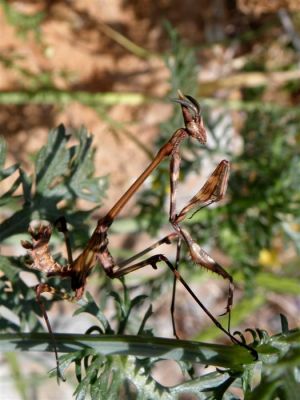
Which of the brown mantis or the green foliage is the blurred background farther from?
the brown mantis

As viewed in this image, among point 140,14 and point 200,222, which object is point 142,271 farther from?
point 140,14

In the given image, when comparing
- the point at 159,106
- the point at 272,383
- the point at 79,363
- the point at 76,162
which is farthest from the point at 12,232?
the point at 159,106

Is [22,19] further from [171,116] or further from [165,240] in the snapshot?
[165,240]

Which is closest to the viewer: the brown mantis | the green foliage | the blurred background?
the brown mantis

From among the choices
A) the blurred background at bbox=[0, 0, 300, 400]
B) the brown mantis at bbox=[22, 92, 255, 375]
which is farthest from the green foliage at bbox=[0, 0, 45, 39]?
the brown mantis at bbox=[22, 92, 255, 375]

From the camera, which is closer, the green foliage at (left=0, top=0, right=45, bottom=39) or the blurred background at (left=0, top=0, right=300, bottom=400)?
the blurred background at (left=0, top=0, right=300, bottom=400)

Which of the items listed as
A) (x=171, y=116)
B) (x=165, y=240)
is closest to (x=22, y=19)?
(x=171, y=116)

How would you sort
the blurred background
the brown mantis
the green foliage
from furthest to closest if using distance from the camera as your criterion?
the green foliage → the blurred background → the brown mantis
